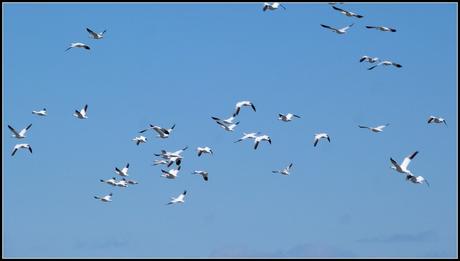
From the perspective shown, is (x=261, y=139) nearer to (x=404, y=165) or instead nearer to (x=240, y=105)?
(x=240, y=105)

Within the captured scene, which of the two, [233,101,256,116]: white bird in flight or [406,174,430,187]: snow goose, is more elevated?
[233,101,256,116]: white bird in flight

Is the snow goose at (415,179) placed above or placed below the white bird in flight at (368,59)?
below

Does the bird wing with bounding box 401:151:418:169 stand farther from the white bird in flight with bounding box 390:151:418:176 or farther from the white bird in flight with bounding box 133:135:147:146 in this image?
the white bird in flight with bounding box 133:135:147:146

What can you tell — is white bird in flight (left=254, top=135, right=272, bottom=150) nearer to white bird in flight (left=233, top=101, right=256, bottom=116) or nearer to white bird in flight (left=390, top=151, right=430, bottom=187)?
A: white bird in flight (left=233, top=101, right=256, bottom=116)

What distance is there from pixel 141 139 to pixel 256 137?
9.30 m

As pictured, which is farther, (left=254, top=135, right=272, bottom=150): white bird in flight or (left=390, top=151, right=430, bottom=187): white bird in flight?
(left=254, top=135, right=272, bottom=150): white bird in flight

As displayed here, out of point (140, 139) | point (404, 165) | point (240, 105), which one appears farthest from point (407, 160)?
point (140, 139)

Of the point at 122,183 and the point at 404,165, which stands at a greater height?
the point at 122,183

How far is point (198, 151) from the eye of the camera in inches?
2731

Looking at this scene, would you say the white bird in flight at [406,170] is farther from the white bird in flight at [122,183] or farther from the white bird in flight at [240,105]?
the white bird in flight at [122,183]

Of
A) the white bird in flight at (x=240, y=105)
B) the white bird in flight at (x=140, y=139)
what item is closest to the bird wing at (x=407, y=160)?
the white bird in flight at (x=240, y=105)

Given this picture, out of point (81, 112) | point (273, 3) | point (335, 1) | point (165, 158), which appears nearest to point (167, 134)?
point (165, 158)

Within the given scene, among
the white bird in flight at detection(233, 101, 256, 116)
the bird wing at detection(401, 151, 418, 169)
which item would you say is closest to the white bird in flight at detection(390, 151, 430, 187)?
the bird wing at detection(401, 151, 418, 169)

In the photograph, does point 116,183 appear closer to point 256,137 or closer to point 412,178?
point 256,137
